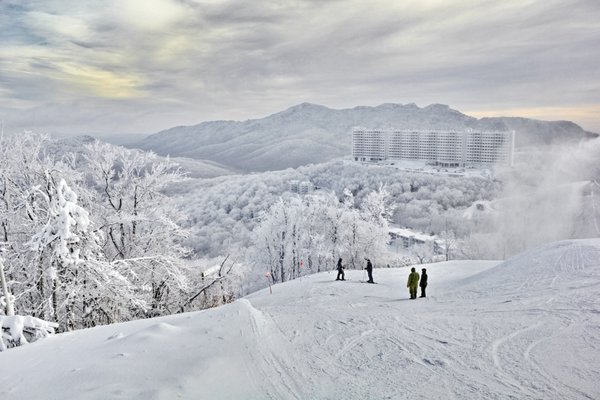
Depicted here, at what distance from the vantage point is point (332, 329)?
940 cm

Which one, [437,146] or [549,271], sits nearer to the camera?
[549,271]

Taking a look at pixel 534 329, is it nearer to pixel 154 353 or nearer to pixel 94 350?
pixel 154 353

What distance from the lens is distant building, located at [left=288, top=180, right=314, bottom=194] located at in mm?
111688

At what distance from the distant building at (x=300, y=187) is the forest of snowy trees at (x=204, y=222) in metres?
4.18

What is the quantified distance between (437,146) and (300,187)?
5582 centimetres

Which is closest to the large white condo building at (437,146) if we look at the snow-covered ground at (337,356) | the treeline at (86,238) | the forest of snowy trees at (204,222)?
the forest of snowy trees at (204,222)

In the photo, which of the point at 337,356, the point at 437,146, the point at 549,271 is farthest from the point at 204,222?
the point at 337,356

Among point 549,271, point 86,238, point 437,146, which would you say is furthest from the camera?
point 437,146

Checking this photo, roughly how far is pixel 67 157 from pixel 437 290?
74.3ft

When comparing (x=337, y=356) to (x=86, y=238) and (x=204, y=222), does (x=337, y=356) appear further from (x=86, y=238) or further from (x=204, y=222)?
(x=204, y=222)

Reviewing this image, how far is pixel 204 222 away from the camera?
95.7 meters

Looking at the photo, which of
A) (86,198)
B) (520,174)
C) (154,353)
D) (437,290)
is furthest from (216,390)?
(520,174)

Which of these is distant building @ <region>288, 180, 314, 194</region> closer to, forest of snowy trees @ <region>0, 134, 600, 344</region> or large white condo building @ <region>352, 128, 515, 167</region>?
forest of snowy trees @ <region>0, 134, 600, 344</region>

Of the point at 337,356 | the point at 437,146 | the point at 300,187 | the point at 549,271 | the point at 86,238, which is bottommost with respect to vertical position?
the point at 300,187
